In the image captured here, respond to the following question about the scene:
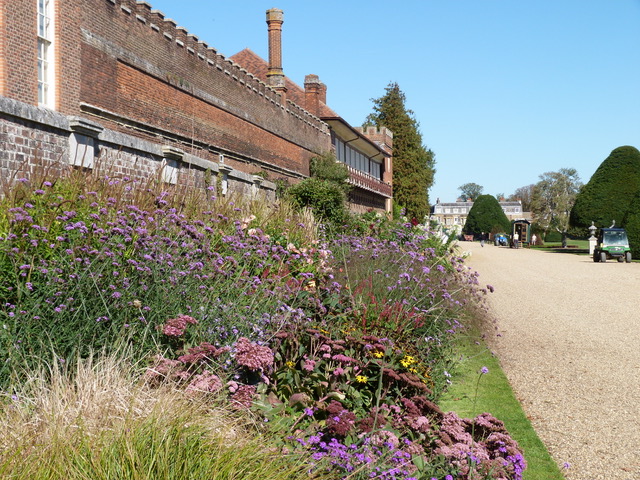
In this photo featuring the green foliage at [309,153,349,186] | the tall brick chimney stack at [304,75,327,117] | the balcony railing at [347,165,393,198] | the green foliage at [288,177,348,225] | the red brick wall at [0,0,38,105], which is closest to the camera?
the red brick wall at [0,0,38,105]

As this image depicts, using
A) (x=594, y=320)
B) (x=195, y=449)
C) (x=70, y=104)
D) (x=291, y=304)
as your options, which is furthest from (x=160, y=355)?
(x=70, y=104)

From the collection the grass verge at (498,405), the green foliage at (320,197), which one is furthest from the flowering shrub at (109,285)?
the green foliage at (320,197)

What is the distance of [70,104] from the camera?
14.8 meters

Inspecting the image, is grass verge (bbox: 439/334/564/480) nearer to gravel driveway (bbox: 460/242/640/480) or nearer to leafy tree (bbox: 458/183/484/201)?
gravel driveway (bbox: 460/242/640/480)

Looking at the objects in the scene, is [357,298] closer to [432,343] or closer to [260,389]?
[432,343]

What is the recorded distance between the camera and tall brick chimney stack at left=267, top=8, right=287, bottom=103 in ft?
99.2

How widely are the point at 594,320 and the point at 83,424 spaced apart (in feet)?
33.2

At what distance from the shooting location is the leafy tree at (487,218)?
271 feet

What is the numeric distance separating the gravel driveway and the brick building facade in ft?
16.5

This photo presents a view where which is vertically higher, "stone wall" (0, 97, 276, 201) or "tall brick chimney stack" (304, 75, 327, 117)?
Result: "tall brick chimney stack" (304, 75, 327, 117)

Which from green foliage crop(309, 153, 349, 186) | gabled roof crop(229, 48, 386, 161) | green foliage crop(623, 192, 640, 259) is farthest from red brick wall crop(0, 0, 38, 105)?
green foliage crop(623, 192, 640, 259)

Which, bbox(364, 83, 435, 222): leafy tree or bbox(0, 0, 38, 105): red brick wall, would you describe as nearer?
bbox(0, 0, 38, 105): red brick wall

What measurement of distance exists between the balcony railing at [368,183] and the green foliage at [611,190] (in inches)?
503

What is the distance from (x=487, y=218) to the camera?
8294 cm
